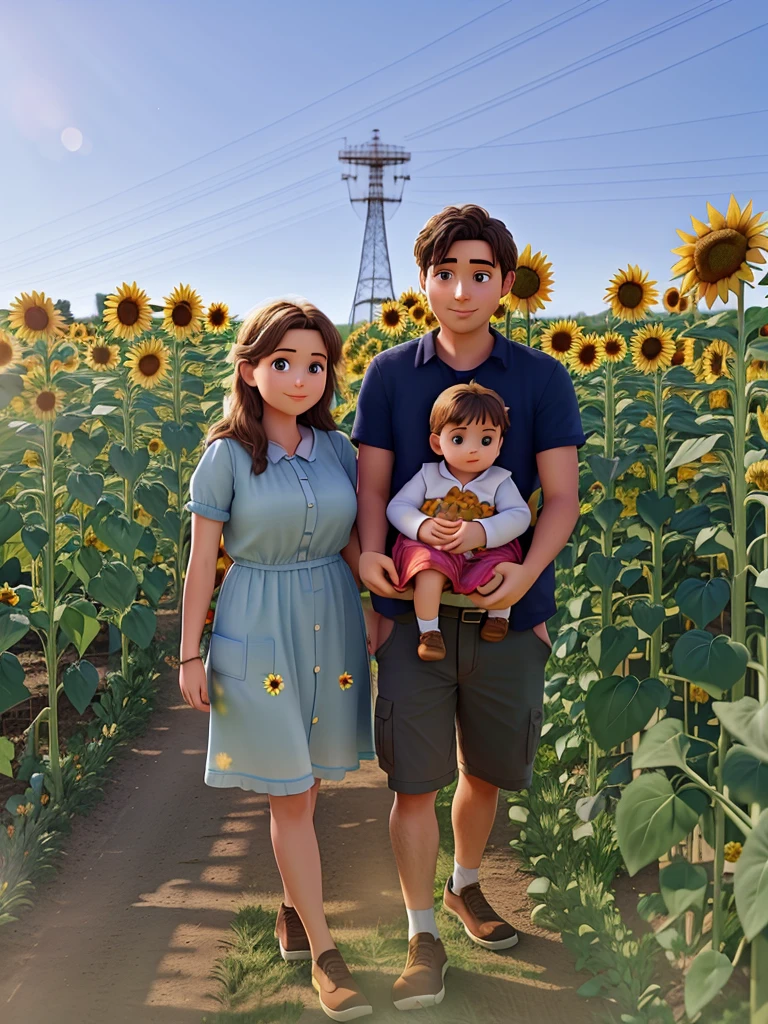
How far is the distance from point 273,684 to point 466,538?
25.5 inches

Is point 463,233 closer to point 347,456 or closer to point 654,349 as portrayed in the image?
point 347,456

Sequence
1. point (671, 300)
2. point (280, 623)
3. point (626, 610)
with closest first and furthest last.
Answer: point (280, 623) → point (626, 610) → point (671, 300)

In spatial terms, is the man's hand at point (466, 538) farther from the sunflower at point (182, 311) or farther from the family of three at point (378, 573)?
the sunflower at point (182, 311)

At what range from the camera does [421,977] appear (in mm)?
2564

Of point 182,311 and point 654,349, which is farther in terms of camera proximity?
point 182,311

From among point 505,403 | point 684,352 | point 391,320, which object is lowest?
point 505,403

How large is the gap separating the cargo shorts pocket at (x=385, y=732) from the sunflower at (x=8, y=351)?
1.96 metres

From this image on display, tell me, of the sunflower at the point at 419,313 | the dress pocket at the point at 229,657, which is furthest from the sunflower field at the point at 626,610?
the sunflower at the point at 419,313

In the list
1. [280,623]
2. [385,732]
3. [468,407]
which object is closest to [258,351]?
[468,407]

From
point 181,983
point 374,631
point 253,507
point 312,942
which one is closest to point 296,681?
point 374,631

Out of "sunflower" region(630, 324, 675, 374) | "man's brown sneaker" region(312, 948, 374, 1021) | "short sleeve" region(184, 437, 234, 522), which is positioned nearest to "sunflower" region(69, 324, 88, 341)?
"short sleeve" region(184, 437, 234, 522)

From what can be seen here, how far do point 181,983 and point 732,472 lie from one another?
82.9 inches

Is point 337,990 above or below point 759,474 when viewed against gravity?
below

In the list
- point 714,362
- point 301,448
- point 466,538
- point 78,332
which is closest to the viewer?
point 466,538
